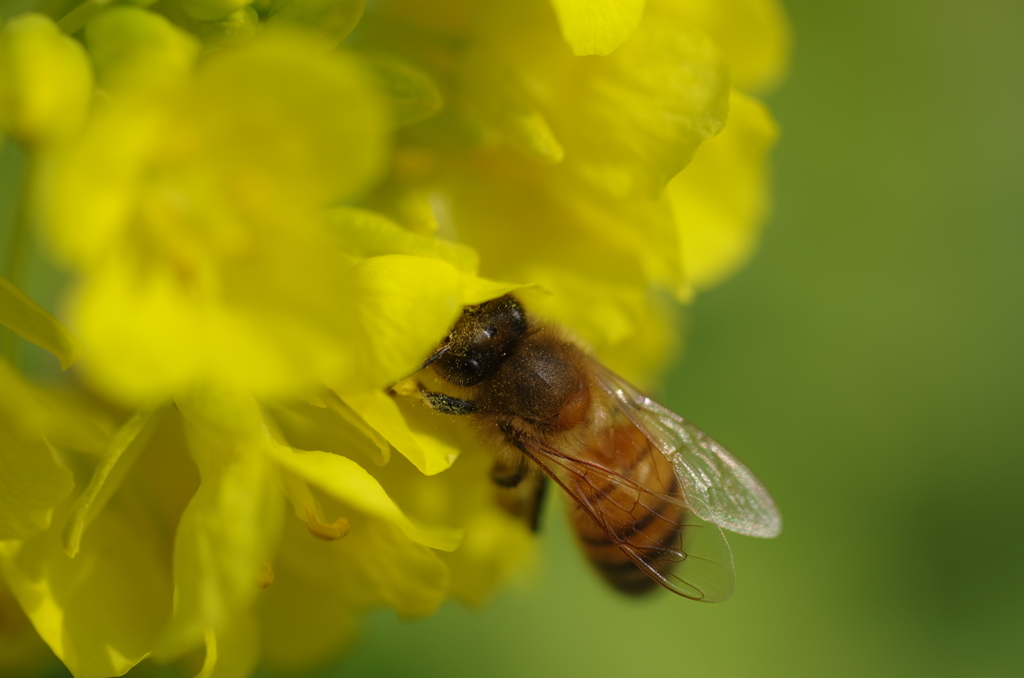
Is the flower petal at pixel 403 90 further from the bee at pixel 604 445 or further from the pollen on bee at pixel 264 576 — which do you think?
the pollen on bee at pixel 264 576

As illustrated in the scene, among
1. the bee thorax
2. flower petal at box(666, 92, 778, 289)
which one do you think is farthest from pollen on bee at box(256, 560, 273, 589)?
flower petal at box(666, 92, 778, 289)

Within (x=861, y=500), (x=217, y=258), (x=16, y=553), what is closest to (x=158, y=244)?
(x=217, y=258)

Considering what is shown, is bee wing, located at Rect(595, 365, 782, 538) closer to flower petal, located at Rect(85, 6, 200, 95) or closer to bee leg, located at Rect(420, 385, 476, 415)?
bee leg, located at Rect(420, 385, 476, 415)

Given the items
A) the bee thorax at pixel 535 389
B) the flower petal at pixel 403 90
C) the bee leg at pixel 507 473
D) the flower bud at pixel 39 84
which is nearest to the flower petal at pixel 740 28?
the flower petal at pixel 403 90

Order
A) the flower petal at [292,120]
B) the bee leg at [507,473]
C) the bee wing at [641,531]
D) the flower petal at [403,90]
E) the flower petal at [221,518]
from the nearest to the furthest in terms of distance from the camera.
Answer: the flower petal at [292,120]
the flower petal at [221,518]
the flower petal at [403,90]
the bee wing at [641,531]
the bee leg at [507,473]

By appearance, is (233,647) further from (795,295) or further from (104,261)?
(795,295)

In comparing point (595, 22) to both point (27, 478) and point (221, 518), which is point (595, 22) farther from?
point (27, 478)
